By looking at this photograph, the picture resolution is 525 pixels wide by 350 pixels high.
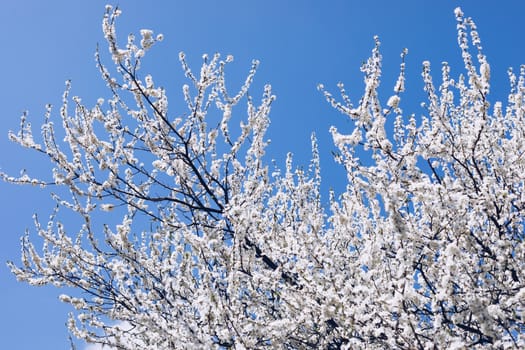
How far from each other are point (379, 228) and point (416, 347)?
99cm

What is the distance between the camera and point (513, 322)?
457 centimetres

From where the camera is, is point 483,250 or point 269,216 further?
A: point 269,216

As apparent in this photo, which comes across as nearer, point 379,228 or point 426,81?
point 379,228

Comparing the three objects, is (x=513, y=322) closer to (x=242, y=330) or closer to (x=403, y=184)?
(x=403, y=184)

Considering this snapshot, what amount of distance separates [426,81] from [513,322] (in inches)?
89.2

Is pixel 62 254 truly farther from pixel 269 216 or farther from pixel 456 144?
pixel 456 144

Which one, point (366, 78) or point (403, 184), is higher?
point (366, 78)

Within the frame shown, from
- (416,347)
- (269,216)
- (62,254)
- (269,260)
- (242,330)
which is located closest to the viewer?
(416,347)

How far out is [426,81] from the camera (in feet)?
16.4

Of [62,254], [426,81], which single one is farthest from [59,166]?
[426,81]

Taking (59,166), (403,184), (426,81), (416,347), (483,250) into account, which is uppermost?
(59,166)

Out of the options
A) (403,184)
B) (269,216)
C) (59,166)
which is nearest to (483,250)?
(403,184)

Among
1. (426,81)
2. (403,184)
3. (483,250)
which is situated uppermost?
(426,81)

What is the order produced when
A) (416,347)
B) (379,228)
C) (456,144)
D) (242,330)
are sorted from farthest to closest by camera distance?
(456,144)
(242,330)
(379,228)
(416,347)
